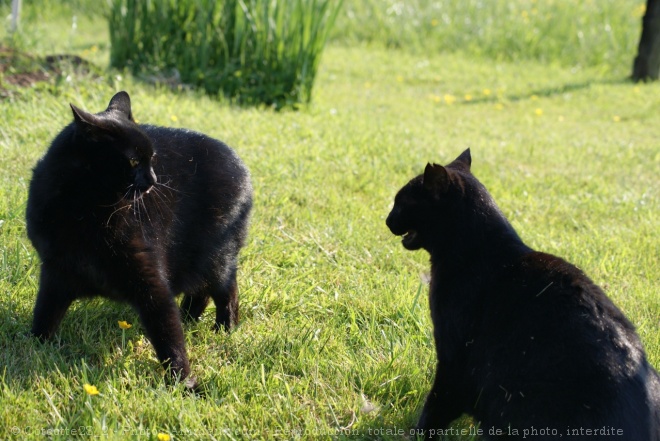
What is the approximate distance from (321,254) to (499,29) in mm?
9076

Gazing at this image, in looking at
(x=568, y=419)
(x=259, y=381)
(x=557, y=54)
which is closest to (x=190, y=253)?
(x=259, y=381)

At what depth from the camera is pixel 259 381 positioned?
3047 mm

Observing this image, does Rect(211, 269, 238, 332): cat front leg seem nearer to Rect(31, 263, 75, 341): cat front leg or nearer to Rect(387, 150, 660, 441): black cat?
Rect(31, 263, 75, 341): cat front leg

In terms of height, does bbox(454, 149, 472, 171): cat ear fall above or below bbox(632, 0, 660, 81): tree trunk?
above

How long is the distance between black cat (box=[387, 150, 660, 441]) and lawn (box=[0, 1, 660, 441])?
37 centimetres

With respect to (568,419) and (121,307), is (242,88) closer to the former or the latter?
(121,307)

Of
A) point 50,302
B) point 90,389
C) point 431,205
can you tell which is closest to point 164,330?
point 90,389

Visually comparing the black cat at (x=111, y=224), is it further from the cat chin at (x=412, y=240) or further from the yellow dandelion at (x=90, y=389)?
the cat chin at (x=412, y=240)

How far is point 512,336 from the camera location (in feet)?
8.52

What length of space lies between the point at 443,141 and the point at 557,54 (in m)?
5.88

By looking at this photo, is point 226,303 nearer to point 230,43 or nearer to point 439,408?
point 439,408

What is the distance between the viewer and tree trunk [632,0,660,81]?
33.8ft

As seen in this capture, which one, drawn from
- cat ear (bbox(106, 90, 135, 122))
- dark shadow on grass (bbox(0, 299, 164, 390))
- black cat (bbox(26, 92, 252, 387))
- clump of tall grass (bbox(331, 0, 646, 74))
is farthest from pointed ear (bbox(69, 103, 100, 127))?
clump of tall grass (bbox(331, 0, 646, 74))

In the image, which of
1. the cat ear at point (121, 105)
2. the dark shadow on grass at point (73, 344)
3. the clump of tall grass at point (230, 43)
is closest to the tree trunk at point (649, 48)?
the clump of tall grass at point (230, 43)
